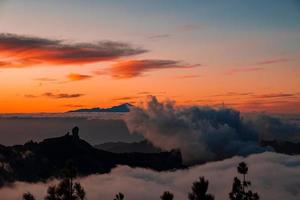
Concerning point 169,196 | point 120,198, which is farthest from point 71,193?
point 169,196

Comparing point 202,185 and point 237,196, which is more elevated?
point 202,185

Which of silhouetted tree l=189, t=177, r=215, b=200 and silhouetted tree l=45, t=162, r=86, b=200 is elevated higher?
silhouetted tree l=189, t=177, r=215, b=200

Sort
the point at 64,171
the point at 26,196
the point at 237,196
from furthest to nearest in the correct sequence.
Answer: the point at 237,196
the point at 64,171
the point at 26,196

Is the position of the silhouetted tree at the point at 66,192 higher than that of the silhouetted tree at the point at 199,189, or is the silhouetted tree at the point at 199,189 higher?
the silhouetted tree at the point at 199,189

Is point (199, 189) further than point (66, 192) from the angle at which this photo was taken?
No

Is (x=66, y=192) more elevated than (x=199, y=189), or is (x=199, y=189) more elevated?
(x=199, y=189)

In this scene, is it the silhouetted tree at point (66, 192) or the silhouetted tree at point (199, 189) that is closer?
the silhouetted tree at point (199, 189)

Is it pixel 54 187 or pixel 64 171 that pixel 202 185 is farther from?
pixel 64 171

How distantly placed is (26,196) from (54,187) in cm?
478

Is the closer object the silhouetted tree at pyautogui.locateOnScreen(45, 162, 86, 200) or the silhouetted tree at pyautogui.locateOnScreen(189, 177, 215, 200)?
the silhouetted tree at pyautogui.locateOnScreen(189, 177, 215, 200)

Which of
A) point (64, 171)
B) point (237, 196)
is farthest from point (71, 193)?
point (237, 196)

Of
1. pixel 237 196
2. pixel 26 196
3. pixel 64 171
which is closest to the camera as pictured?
pixel 26 196

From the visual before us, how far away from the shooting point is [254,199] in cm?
12381

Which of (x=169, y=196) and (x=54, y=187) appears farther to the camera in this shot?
(x=54, y=187)
